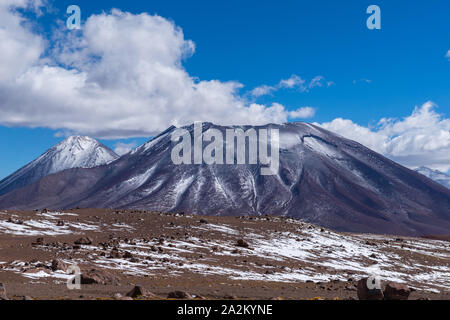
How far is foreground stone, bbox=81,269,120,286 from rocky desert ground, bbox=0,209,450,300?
7 cm

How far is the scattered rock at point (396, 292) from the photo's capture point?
72.9ft

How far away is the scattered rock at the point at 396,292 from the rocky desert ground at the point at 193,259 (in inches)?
38.1

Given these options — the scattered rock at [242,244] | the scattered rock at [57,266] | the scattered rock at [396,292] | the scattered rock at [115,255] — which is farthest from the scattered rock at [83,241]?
the scattered rock at [396,292]

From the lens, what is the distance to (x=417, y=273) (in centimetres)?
5725

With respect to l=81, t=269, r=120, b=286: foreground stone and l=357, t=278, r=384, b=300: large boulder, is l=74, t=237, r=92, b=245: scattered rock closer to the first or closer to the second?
l=81, t=269, r=120, b=286: foreground stone

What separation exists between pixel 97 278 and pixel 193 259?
690 inches

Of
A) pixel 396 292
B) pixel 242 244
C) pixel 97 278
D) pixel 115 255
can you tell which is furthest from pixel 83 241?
pixel 396 292

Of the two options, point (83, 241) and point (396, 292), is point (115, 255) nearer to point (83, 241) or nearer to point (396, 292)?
point (83, 241)

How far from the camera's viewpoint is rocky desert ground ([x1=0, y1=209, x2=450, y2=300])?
92.0 ft

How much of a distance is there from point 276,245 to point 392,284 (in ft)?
117

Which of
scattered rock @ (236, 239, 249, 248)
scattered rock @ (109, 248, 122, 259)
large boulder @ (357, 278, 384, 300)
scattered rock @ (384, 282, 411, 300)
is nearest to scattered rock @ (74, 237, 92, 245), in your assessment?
scattered rock @ (109, 248, 122, 259)

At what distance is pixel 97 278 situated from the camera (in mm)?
27688
